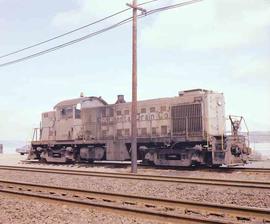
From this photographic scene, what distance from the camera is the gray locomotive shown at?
1669 centimetres

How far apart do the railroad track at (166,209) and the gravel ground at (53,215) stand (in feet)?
0.59

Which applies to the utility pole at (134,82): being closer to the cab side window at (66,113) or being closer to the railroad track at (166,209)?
the railroad track at (166,209)

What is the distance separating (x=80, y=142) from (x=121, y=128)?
265cm

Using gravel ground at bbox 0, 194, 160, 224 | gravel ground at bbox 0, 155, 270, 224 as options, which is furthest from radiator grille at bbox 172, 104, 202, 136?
gravel ground at bbox 0, 194, 160, 224

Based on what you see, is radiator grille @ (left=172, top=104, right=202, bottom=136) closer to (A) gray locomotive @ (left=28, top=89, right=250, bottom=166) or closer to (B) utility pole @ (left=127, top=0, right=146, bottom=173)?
(A) gray locomotive @ (left=28, top=89, right=250, bottom=166)

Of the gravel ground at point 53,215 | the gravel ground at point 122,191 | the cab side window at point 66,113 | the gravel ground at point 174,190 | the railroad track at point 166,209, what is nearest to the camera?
the railroad track at point 166,209

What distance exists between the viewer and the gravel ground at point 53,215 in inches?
270

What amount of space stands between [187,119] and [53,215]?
11037mm

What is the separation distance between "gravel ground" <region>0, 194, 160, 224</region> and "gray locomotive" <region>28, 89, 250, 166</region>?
30.0 ft

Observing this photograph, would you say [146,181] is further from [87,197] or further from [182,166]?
[182,166]

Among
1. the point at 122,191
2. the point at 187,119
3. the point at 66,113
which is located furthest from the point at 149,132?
the point at 122,191

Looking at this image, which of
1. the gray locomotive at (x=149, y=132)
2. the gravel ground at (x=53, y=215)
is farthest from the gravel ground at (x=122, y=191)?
the gray locomotive at (x=149, y=132)

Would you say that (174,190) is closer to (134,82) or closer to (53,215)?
(53,215)

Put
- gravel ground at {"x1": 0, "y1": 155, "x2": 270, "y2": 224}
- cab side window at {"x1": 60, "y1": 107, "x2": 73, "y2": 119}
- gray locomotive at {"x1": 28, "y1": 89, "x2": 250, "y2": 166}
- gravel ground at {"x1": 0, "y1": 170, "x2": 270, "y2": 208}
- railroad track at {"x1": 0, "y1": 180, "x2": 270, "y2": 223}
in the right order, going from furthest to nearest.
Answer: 1. cab side window at {"x1": 60, "y1": 107, "x2": 73, "y2": 119}
2. gray locomotive at {"x1": 28, "y1": 89, "x2": 250, "y2": 166}
3. gravel ground at {"x1": 0, "y1": 170, "x2": 270, "y2": 208}
4. gravel ground at {"x1": 0, "y1": 155, "x2": 270, "y2": 224}
5. railroad track at {"x1": 0, "y1": 180, "x2": 270, "y2": 223}
